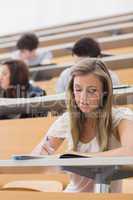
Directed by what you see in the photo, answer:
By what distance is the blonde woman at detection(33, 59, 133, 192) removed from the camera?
1589 mm

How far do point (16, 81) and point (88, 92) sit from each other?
1228 millimetres

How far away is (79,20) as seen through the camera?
17.0ft

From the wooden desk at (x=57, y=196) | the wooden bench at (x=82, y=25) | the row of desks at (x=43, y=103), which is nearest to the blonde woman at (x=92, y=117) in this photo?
the wooden desk at (x=57, y=196)

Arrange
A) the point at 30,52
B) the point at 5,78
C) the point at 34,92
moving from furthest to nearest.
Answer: the point at 30,52, the point at 5,78, the point at 34,92

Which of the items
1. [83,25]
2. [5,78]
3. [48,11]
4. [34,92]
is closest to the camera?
[34,92]

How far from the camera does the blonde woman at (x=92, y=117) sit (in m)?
1.59

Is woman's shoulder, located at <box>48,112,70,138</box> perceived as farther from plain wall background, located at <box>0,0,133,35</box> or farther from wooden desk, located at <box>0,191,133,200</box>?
plain wall background, located at <box>0,0,133,35</box>

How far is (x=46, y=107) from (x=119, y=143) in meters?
0.82

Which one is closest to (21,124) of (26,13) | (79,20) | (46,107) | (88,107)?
(46,107)

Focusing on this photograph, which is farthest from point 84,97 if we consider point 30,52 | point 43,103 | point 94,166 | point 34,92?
point 30,52

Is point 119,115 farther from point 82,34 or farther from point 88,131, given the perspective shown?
point 82,34

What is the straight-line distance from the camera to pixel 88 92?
1.65 metres

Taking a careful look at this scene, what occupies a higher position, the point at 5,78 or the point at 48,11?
the point at 48,11

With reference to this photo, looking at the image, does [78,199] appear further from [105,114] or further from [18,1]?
[18,1]
